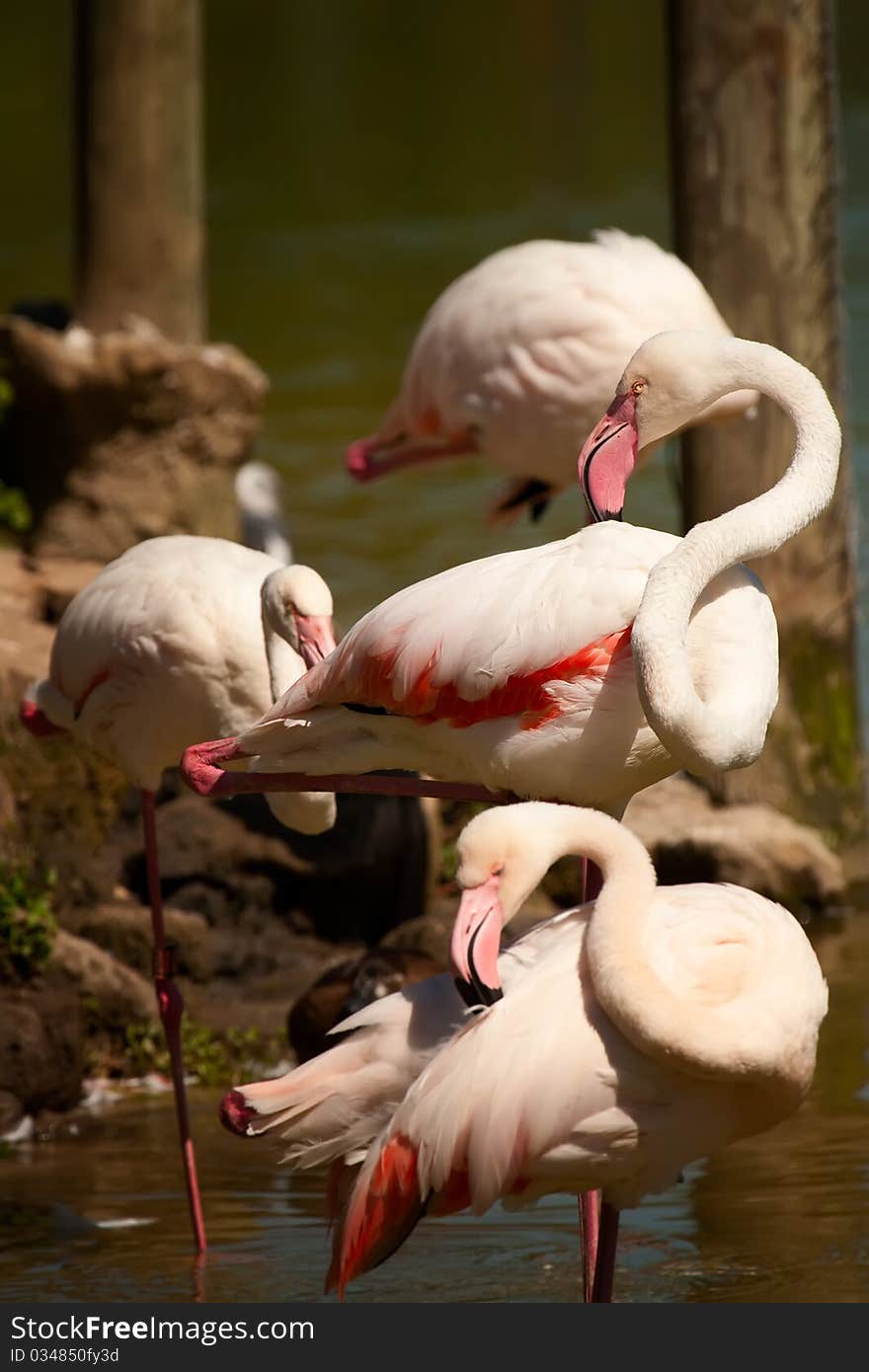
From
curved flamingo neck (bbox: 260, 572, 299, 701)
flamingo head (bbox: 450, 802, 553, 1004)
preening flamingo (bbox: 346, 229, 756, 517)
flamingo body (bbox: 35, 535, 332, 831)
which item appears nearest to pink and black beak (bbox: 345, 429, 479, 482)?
preening flamingo (bbox: 346, 229, 756, 517)

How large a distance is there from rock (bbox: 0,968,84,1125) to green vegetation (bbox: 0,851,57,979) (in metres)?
0.05

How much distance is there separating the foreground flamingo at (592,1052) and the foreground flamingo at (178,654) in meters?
1.22

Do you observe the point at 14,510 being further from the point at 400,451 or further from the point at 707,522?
the point at 707,522

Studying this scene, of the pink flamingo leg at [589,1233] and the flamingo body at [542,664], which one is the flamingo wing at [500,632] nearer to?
the flamingo body at [542,664]

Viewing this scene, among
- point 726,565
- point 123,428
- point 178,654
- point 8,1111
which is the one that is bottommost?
point 8,1111

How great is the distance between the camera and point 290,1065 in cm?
578

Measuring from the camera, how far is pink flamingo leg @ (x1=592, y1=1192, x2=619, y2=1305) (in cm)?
364

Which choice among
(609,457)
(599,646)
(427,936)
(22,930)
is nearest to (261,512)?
(427,936)

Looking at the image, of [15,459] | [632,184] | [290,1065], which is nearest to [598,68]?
[632,184]

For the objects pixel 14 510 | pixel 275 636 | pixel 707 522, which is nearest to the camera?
pixel 707 522

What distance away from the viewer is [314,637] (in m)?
4.60

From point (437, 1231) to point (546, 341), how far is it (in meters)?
2.43

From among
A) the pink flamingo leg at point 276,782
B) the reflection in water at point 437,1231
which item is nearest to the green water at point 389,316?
the reflection in water at point 437,1231

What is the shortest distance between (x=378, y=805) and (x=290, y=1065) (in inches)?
44.5
